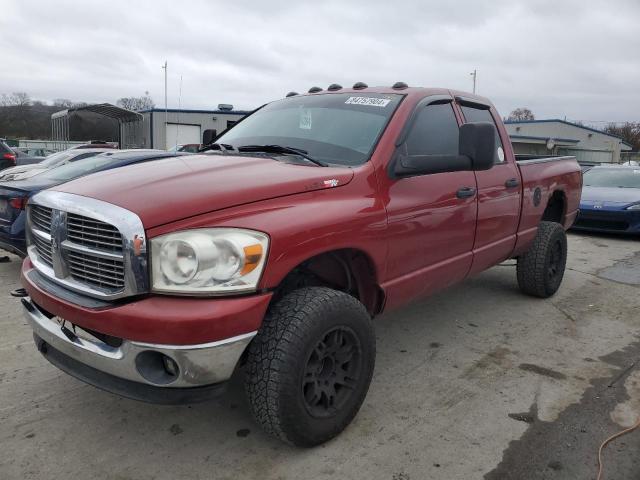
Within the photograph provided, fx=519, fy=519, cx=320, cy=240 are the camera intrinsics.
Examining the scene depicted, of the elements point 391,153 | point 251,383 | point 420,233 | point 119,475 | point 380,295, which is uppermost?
point 391,153

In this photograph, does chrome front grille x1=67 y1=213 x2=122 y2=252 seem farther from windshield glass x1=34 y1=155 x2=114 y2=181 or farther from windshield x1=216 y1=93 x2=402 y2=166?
windshield glass x1=34 y1=155 x2=114 y2=181

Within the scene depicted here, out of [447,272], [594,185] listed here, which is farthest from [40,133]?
[447,272]

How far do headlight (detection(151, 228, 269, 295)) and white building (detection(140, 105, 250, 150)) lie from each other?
27620 millimetres

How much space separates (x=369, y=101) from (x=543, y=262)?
260 cm

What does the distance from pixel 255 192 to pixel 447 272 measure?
5.49 feet

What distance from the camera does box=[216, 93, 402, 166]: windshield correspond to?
3.10 metres

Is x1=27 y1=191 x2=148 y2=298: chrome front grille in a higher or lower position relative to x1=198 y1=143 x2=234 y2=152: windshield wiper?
lower

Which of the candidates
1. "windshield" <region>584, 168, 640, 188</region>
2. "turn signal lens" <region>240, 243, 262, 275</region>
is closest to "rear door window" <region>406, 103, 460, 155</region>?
"turn signal lens" <region>240, 243, 262, 275</region>

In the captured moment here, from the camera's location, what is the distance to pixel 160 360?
7.27ft

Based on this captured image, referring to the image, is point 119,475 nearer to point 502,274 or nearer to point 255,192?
point 255,192

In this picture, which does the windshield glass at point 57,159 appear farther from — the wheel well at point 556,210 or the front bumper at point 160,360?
the front bumper at point 160,360

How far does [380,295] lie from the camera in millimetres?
2998

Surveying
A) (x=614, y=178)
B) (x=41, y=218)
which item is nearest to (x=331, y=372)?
(x=41, y=218)

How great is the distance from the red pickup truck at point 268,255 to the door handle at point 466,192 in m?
0.01
